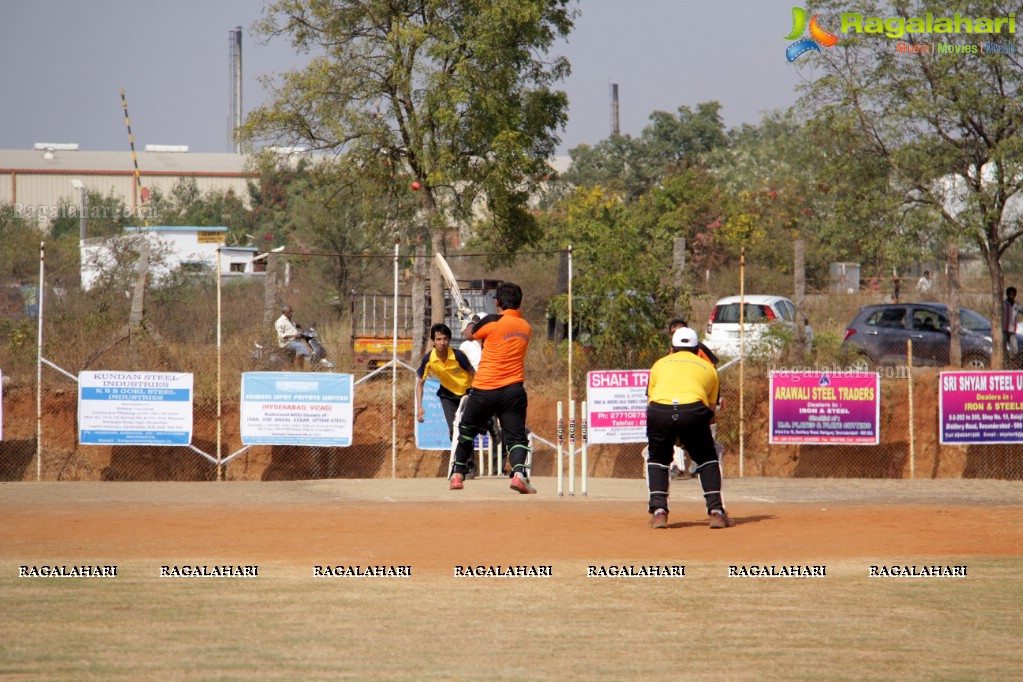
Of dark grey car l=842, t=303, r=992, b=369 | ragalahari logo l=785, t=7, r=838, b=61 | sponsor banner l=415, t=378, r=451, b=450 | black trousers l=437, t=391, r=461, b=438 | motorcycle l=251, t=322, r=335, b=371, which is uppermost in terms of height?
ragalahari logo l=785, t=7, r=838, b=61

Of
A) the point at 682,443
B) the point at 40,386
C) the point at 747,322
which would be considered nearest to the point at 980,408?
the point at 747,322

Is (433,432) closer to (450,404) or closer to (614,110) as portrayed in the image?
(450,404)

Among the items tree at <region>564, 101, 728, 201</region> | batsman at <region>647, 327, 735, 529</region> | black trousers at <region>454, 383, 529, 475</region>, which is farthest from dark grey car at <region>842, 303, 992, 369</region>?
tree at <region>564, 101, 728, 201</region>

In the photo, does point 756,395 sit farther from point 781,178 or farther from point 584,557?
point 781,178

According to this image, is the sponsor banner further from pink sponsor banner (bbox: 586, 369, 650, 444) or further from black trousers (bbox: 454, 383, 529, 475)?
black trousers (bbox: 454, 383, 529, 475)

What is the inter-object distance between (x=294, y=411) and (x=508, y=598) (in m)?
10.1

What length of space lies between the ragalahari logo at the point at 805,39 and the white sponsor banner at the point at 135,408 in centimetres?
1320

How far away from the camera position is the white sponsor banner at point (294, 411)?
1769 centimetres

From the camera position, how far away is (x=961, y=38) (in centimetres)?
2181

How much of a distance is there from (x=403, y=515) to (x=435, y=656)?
6.04 m

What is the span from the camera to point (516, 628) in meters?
7.32

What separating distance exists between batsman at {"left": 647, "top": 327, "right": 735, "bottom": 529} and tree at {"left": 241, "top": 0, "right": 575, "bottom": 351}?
10439mm

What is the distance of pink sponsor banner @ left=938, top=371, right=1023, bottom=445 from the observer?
58.7 ft

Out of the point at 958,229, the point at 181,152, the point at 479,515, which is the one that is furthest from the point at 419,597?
the point at 181,152
